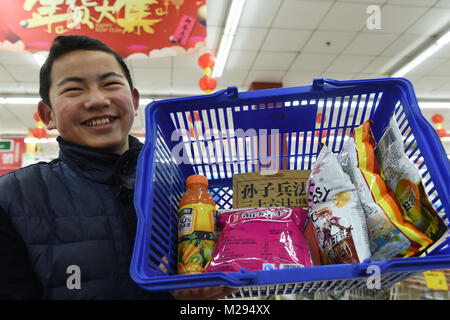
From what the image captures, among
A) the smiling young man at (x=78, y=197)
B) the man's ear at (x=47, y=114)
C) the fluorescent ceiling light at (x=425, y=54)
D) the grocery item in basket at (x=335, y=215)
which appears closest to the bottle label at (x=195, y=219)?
the smiling young man at (x=78, y=197)

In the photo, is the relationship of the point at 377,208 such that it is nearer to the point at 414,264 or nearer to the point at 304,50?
the point at 414,264

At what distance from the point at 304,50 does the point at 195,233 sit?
4.82 metres

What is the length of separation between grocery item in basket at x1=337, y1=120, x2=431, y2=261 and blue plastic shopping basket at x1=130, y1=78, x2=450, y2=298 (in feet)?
0.14

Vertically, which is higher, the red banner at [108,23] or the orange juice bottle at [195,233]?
the red banner at [108,23]

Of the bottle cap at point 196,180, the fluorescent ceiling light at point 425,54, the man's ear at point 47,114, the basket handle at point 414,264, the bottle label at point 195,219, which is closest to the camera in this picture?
the basket handle at point 414,264

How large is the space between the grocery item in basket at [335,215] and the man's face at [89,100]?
60 cm

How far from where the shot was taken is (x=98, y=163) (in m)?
0.97

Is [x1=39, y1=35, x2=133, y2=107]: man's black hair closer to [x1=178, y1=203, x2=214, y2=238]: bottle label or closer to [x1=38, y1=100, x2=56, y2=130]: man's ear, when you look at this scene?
[x1=38, y1=100, x2=56, y2=130]: man's ear

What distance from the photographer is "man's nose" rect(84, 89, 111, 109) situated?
36.8 inches

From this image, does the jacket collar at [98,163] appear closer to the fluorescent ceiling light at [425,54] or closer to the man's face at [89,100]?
the man's face at [89,100]

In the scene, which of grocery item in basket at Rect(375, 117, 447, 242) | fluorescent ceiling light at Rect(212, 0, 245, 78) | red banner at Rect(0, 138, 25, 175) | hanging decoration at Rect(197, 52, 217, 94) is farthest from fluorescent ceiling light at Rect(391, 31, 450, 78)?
red banner at Rect(0, 138, 25, 175)

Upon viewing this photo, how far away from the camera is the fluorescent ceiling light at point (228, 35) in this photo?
3.94 meters

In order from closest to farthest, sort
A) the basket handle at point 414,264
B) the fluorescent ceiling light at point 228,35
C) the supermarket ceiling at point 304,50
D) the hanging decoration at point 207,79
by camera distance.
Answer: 1. the basket handle at point 414,264
2. the fluorescent ceiling light at point 228,35
3. the supermarket ceiling at point 304,50
4. the hanging decoration at point 207,79

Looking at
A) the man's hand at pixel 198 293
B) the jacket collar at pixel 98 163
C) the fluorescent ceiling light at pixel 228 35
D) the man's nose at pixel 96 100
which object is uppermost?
the fluorescent ceiling light at pixel 228 35
